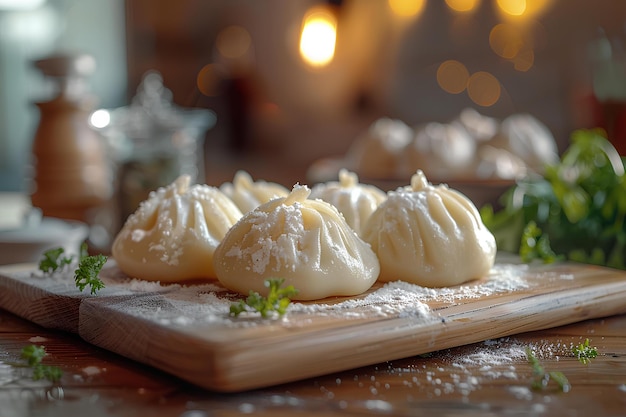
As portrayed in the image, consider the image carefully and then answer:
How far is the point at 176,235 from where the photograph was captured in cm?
170

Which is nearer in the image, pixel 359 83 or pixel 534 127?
pixel 534 127

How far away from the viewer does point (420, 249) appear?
64.8 inches

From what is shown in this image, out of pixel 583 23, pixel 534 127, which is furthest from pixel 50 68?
pixel 583 23

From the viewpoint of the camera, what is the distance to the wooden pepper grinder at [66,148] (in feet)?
9.82

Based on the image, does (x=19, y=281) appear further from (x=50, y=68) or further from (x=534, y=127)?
(x=534, y=127)

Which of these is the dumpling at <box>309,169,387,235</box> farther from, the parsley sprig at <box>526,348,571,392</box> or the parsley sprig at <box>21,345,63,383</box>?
the parsley sprig at <box>21,345,63,383</box>

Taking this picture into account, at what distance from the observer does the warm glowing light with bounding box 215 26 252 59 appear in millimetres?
6840

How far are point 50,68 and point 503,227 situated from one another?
170 centimetres

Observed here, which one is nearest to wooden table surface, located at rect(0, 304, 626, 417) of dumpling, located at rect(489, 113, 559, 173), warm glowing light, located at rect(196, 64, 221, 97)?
dumpling, located at rect(489, 113, 559, 173)

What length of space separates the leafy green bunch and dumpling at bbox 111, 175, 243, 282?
799mm

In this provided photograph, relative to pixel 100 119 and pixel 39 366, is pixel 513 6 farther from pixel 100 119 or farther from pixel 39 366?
pixel 39 366

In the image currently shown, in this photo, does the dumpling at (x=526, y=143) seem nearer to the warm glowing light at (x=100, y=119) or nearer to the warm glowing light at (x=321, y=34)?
the warm glowing light at (x=321, y=34)

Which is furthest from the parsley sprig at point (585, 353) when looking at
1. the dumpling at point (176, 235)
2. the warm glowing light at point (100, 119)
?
the warm glowing light at point (100, 119)

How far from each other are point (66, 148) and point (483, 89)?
3112 millimetres
